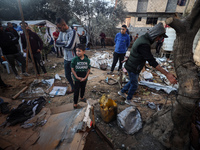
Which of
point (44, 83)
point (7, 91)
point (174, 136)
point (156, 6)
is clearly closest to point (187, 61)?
point (174, 136)

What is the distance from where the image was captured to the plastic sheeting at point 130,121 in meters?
2.14

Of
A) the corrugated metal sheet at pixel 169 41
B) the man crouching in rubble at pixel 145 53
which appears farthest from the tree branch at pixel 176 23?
the corrugated metal sheet at pixel 169 41

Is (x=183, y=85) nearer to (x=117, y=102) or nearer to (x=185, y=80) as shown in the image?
(x=185, y=80)

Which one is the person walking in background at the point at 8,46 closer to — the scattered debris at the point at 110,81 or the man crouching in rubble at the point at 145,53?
the scattered debris at the point at 110,81

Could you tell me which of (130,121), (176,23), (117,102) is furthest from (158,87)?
(176,23)

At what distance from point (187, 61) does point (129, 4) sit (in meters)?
22.0

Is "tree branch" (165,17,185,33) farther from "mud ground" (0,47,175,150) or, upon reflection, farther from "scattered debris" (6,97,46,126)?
"scattered debris" (6,97,46,126)

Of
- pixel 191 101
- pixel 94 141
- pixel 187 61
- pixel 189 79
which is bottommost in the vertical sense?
pixel 94 141

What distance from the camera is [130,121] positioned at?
2186 millimetres

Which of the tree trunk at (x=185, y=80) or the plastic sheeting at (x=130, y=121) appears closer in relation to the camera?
the tree trunk at (x=185, y=80)

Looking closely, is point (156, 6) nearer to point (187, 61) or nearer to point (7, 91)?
point (187, 61)

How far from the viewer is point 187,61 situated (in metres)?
1.46

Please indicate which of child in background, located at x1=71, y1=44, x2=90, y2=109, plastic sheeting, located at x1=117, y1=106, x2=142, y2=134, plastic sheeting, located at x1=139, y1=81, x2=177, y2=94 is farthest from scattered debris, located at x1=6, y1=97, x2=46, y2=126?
plastic sheeting, located at x1=139, y1=81, x2=177, y2=94

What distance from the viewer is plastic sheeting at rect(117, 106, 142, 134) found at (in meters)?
2.14
